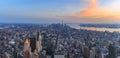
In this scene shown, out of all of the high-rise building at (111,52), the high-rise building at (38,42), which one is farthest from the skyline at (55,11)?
the high-rise building at (111,52)

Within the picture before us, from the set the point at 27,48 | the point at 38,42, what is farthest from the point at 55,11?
the point at 27,48

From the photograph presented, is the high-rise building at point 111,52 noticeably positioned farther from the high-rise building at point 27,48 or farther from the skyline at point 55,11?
the high-rise building at point 27,48

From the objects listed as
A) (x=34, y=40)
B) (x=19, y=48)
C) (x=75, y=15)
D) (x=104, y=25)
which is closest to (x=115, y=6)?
(x=104, y=25)

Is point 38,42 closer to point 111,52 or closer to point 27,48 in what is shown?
point 27,48

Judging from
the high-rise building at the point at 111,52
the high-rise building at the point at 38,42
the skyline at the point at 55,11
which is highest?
the skyline at the point at 55,11

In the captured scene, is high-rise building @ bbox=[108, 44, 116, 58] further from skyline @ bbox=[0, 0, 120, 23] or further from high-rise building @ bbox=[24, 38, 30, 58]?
high-rise building @ bbox=[24, 38, 30, 58]

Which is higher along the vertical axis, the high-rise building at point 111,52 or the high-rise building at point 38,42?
the high-rise building at point 38,42

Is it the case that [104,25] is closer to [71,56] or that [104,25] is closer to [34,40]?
[71,56]

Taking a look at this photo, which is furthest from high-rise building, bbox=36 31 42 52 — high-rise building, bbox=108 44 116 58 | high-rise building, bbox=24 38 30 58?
high-rise building, bbox=108 44 116 58
